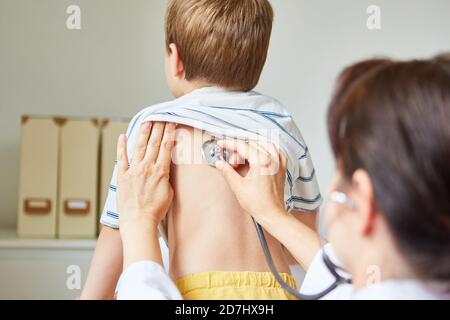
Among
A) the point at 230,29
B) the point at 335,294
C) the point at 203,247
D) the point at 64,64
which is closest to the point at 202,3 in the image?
the point at 230,29

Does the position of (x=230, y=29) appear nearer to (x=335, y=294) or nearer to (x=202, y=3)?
(x=202, y=3)

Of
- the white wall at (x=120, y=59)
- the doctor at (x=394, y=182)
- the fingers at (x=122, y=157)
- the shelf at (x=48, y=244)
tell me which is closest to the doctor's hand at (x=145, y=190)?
the fingers at (x=122, y=157)

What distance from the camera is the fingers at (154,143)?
86 cm

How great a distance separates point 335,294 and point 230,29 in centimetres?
45

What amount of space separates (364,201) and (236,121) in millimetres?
424

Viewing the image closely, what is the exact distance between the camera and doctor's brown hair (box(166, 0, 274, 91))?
1.00 m

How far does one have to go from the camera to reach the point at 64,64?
2271 millimetres

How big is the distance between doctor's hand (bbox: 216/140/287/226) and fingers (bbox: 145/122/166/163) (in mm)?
85

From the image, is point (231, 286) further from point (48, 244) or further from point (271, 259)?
point (48, 244)

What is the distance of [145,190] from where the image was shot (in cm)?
82

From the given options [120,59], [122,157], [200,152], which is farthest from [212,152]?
[120,59]

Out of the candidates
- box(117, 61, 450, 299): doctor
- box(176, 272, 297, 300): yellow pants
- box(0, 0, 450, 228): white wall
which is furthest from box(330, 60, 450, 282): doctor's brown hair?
box(0, 0, 450, 228): white wall

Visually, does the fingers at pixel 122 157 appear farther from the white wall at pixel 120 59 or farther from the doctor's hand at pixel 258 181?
the white wall at pixel 120 59

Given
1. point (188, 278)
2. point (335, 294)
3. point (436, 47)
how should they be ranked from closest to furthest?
1. point (335, 294)
2. point (188, 278)
3. point (436, 47)
